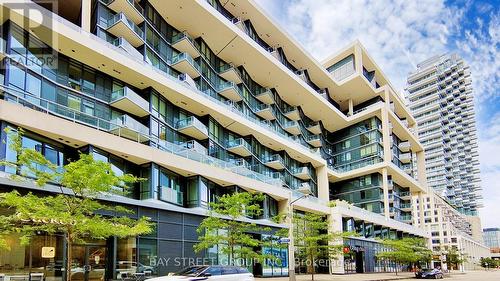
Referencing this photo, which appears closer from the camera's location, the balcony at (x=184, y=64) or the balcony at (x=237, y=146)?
the balcony at (x=184, y=64)

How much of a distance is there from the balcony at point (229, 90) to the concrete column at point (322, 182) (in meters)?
20.7

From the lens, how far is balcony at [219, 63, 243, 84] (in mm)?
47562

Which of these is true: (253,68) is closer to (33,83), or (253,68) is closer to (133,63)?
(133,63)

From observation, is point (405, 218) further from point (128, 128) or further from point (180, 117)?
point (128, 128)

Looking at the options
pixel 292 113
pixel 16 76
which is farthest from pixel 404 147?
pixel 16 76

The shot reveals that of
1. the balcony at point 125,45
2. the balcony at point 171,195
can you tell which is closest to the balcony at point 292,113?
the balcony at point 171,195

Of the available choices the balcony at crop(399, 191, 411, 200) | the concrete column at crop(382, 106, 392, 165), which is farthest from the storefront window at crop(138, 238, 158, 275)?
the balcony at crop(399, 191, 411, 200)

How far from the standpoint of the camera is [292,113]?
60.9 meters

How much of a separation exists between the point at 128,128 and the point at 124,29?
28.4 ft

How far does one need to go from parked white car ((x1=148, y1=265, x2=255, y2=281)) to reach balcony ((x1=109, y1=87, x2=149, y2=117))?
52.2ft

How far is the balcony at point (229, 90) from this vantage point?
46500 millimetres

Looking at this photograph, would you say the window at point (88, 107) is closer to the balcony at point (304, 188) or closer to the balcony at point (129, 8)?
the balcony at point (129, 8)

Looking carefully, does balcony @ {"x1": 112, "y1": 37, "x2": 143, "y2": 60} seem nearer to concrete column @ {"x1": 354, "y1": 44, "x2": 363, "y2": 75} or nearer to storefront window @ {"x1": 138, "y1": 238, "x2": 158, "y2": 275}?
storefront window @ {"x1": 138, "y1": 238, "x2": 158, "y2": 275}

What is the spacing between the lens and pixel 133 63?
3195 cm
